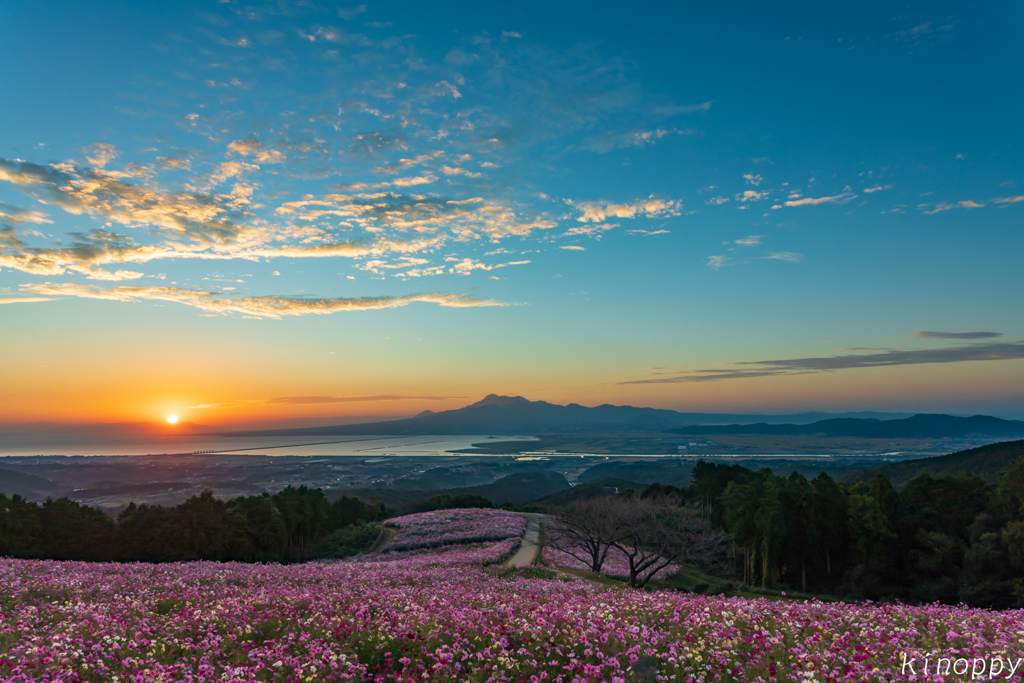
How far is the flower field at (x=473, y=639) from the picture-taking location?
9000mm

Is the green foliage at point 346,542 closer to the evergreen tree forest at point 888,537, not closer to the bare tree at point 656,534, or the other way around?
the bare tree at point 656,534

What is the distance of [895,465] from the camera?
17975 centimetres

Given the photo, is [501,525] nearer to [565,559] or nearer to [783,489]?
[565,559]

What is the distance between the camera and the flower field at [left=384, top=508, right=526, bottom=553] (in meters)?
51.6

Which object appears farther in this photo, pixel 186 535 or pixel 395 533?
pixel 395 533

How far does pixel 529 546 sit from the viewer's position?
5000cm

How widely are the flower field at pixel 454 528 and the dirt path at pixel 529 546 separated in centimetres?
98

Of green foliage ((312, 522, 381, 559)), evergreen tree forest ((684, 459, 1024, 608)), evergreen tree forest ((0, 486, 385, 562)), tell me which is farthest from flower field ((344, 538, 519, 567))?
evergreen tree forest ((684, 459, 1024, 608))

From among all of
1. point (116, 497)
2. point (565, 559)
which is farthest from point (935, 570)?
point (116, 497)

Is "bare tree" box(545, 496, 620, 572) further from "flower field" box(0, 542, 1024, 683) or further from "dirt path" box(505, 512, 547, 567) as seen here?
"flower field" box(0, 542, 1024, 683)

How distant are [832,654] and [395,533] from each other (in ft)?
184

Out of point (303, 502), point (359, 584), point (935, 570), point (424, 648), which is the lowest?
point (935, 570)

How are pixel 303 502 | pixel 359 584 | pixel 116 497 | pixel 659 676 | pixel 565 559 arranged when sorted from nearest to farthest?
pixel 659 676, pixel 359 584, pixel 565 559, pixel 303 502, pixel 116 497

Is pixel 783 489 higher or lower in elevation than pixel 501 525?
higher
